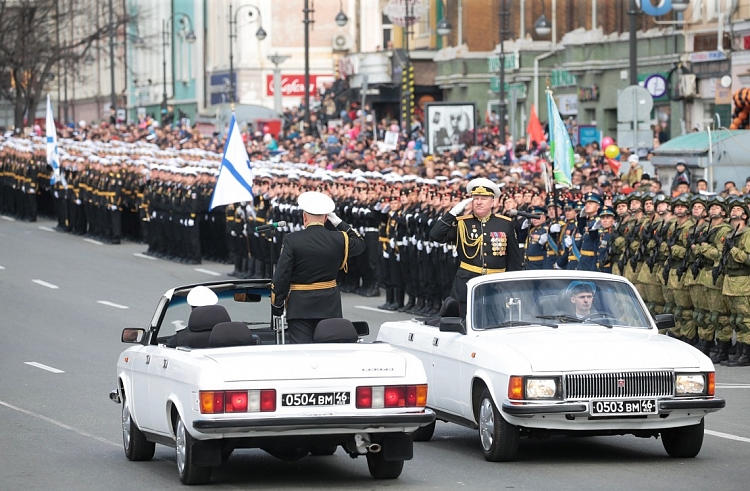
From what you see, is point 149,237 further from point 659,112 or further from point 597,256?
point 597,256

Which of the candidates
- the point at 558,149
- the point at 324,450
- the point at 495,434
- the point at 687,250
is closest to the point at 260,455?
the point at 324,450

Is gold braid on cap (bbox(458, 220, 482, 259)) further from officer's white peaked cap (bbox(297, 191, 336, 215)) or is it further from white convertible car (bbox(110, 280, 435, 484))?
white convertible car (bbox(110, 280, 435, 484))

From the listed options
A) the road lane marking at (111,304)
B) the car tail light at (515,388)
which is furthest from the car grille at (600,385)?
the road lane marking at (111,304)

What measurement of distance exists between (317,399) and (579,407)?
182 centimetres

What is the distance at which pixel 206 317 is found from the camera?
11.3 meters

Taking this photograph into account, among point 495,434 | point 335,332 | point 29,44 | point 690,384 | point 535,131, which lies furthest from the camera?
point 29,44

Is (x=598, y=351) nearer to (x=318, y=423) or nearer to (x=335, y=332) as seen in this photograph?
(x=335, y=332)

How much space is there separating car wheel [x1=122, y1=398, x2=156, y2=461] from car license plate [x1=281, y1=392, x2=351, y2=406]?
2013 millimetres

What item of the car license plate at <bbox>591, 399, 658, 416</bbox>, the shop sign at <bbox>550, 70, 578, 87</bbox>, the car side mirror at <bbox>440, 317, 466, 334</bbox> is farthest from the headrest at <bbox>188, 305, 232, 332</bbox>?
the shop sign at <bbox>550, 70, 578, 87</bbox>

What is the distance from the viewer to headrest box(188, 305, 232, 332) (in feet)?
37.1

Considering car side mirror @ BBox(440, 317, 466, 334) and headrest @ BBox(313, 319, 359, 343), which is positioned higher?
headrest @ BBox(313, 319, 359, 343)

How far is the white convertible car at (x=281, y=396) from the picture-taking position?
1029 cm

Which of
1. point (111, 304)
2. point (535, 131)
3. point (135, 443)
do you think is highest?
point (535, 131)

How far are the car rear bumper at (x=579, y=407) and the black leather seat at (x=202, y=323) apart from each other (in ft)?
6.40
